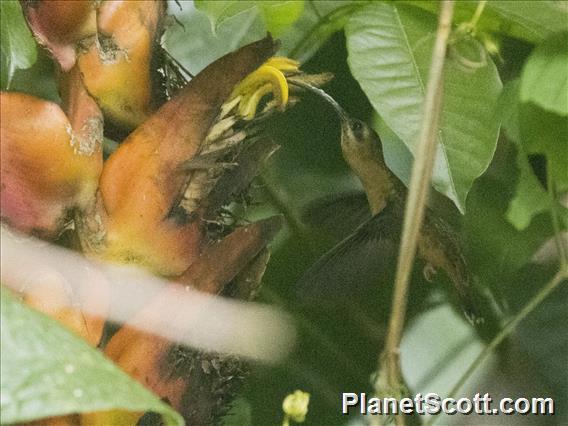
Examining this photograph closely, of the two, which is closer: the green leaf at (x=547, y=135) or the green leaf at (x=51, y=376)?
the green leaf at (x=51, y=376)

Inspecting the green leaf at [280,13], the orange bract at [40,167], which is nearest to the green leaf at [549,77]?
the green leaf at [280,13]

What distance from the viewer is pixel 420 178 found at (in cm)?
41

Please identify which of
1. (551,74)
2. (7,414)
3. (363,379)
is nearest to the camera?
(7,414)

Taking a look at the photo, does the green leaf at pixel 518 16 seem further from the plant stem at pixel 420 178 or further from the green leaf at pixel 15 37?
the green leaf at pixel 15 37

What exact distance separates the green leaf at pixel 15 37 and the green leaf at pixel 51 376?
0.22m

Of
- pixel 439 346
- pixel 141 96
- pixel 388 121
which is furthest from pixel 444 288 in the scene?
pixel 141 96

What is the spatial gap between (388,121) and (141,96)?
0.16 metres

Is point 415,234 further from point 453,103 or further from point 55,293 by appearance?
point 55,293

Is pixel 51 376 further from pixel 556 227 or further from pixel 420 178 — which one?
pixel 556 227

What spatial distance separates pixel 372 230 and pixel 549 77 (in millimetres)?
164

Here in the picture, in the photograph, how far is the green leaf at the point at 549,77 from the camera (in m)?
0.38

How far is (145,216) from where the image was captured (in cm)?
43

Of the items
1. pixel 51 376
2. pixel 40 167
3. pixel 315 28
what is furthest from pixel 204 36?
pixel 51 376

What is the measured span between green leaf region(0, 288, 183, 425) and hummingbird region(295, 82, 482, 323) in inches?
8.4
